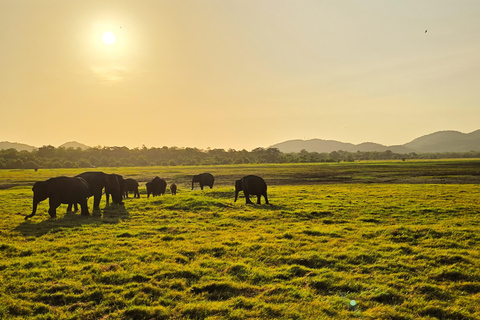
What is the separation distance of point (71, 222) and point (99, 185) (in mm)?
5531

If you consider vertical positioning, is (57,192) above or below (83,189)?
below

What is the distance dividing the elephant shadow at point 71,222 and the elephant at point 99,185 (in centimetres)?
112

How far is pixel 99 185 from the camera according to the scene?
20.6m

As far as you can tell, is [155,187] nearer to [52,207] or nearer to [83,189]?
[83,189]

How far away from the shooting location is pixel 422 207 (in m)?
20.3

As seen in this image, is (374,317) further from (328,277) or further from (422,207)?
(422,207)

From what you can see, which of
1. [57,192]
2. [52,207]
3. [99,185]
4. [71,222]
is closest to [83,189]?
[57,192]

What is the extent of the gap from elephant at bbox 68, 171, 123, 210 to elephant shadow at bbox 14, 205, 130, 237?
3.69 ft

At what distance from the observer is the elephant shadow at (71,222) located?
13.5 meters

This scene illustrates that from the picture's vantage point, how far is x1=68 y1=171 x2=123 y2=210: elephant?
20203mm

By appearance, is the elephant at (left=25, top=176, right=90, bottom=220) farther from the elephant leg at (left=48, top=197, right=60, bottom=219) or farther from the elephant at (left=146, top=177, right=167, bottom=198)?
the elephant at (left=146, top=177, right=167, bottom=198)

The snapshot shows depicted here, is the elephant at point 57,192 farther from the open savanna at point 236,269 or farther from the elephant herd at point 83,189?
the open savanna at point 236,269

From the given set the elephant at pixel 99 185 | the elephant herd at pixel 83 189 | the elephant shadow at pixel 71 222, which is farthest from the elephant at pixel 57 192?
the elephant at pixel 99 185

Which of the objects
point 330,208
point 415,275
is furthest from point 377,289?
point 330,208
